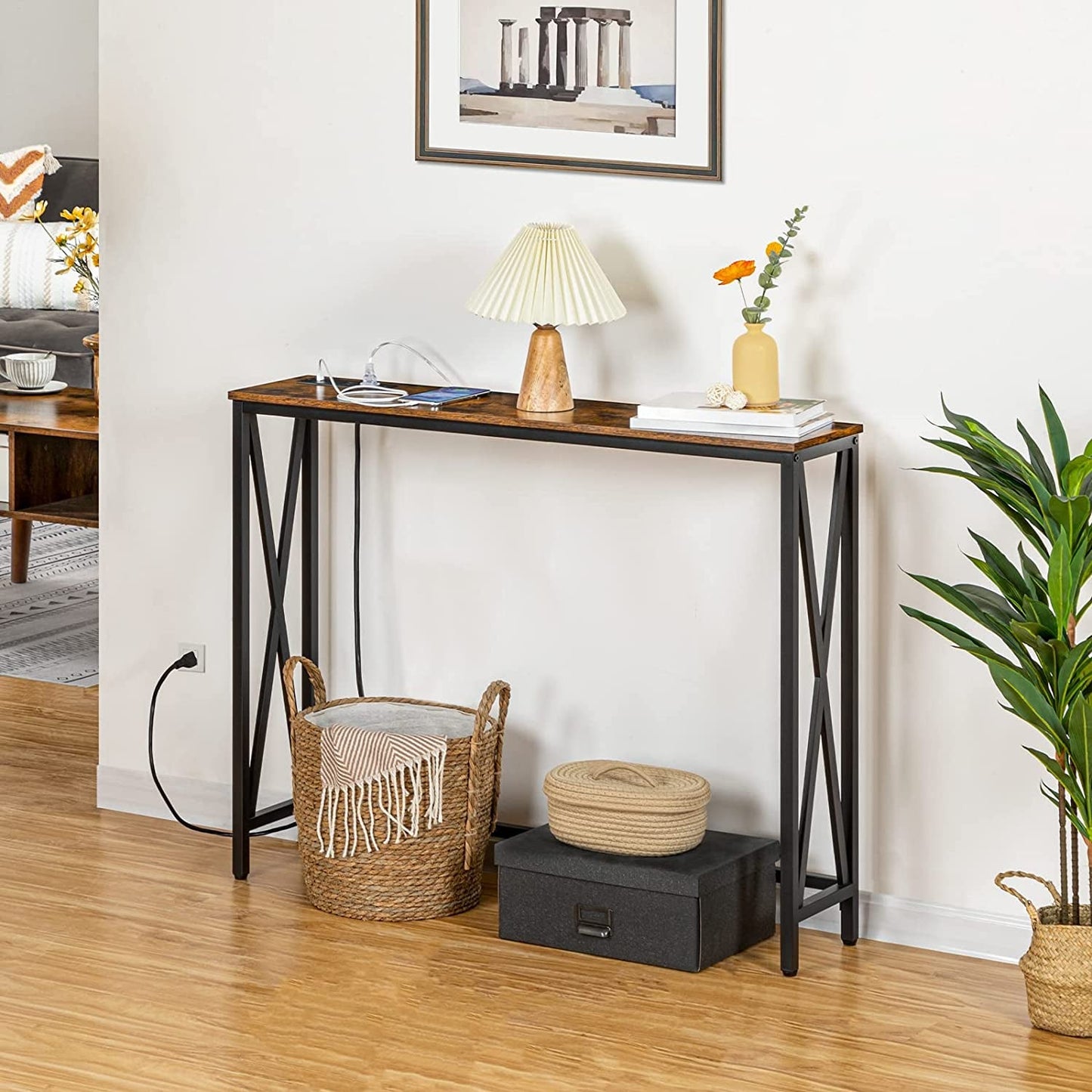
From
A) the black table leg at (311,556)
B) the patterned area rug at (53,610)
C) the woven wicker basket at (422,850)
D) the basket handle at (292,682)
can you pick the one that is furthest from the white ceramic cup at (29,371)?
the woven wicker basket at (422,850)

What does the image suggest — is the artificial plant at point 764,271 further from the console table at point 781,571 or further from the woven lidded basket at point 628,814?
the woven lidded basket at point 628,814

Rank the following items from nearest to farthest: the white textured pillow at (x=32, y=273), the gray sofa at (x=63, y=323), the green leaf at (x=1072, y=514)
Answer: the green leaf at (x=1072, y=514) < the gray sofa at (x=63, y=323) < the white textured pillow at (x=32, y=273)

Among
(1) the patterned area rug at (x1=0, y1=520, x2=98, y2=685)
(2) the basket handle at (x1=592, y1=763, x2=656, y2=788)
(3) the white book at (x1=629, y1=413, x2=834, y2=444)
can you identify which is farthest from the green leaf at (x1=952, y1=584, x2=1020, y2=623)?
(1) the patterned area rug at (x1=0, y1=520, x2=98, y2=685)

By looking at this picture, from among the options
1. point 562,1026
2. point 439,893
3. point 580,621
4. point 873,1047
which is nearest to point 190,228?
point 580,621

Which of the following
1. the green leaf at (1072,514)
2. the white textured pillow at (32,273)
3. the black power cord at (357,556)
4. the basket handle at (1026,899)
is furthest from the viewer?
the white textured pillow at (32,273)

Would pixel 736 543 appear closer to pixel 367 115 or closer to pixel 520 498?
pixel 520 498

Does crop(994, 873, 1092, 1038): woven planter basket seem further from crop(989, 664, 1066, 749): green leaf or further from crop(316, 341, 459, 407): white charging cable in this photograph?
crop(316, 341, 459, 407): white charging cable

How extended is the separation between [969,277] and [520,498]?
969 millimetres

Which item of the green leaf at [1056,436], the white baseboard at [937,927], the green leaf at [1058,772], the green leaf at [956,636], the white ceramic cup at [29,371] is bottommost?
the white baseboard at [937,927]

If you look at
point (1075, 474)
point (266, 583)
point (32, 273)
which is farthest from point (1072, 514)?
point (32, 273)

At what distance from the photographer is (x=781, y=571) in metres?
3.17

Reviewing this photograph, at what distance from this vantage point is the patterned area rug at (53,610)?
507 centimetres

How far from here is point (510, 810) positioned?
3707 mm

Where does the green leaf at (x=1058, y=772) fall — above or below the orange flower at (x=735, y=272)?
below
